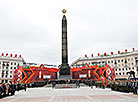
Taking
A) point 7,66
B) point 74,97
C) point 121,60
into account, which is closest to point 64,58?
point 74,97

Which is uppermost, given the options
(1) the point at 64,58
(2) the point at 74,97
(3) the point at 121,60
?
(3) the point at 121,60

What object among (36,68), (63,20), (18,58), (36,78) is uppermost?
(63,20)

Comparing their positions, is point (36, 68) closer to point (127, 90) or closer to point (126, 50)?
point (127, 90)

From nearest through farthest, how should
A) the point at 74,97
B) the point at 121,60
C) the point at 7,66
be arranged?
the point at 74,97, the point at 121,60, the point at 7,66

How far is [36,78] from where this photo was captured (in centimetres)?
4728

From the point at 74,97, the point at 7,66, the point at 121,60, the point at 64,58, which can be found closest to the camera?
the point at 74,97

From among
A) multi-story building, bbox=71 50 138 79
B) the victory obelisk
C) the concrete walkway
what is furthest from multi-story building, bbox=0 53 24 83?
the concrete walkway

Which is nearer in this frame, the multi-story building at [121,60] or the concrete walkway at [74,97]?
the concrete walkway at [74,97]

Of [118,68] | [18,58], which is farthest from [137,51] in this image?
[18,58]

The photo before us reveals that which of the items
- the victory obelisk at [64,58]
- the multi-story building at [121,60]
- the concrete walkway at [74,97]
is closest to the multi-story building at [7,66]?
the multi-story building at [121,60]

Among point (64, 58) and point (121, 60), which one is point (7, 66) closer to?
point (64, 58)

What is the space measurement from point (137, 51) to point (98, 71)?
24.3 m

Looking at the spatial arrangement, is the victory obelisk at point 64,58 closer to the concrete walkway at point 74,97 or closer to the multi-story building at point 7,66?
the concrete walkway at point 74,97

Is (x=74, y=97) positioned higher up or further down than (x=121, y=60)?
further down
